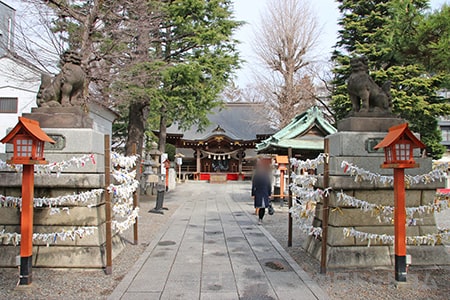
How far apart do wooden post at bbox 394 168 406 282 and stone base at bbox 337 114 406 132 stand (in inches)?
46.8

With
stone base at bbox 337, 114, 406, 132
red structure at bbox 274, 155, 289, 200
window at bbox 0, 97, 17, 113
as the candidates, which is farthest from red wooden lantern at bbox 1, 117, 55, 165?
window at bbox 0, 97, 17, 113

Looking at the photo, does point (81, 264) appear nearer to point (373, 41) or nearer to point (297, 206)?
point (297, 206)

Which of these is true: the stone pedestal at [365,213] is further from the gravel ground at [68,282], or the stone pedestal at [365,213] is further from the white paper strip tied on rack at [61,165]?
the white paper strip tied on rack at [61,165]

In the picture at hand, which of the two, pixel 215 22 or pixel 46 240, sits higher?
pixel 215 22

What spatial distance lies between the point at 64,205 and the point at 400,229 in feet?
16.6

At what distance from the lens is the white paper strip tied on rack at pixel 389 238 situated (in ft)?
17.1

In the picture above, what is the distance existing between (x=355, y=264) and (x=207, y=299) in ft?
8.59

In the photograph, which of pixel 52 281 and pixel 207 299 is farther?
pixel 52 281

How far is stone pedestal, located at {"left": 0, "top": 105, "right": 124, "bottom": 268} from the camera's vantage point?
17.3 feet

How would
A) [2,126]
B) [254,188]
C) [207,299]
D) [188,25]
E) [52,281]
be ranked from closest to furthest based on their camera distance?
[207,299] → [52,281] → [254,188] → [188,25] → [2,126]

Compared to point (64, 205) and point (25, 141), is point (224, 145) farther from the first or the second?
point (25, 141)

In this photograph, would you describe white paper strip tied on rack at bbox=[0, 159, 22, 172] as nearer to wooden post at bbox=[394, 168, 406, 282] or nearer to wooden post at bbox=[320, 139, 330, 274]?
wooden post at bbox=[320, 139, 330, 274]

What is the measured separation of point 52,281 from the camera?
187 inches

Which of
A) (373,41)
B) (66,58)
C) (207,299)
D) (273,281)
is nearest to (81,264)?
(207,299)
